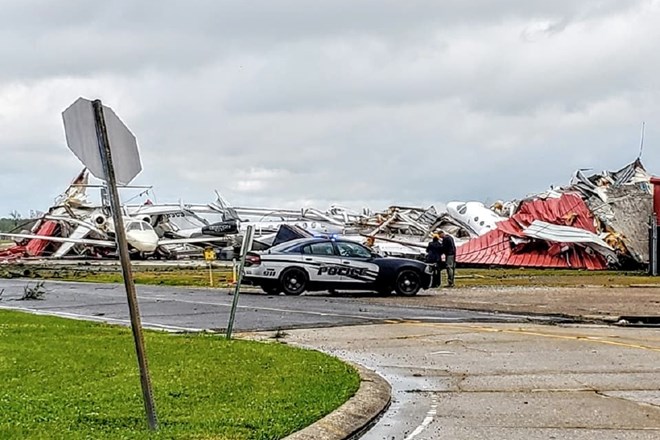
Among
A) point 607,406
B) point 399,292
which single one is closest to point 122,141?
point 607,406

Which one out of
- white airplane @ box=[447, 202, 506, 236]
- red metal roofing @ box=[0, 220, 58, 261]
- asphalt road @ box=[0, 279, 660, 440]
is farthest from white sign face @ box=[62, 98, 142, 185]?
red metal roofing @ box=[0, 220, 58, 261]

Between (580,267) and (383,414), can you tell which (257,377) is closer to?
(383,414)

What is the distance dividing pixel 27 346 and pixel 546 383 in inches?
257

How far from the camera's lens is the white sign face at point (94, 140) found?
698 cm

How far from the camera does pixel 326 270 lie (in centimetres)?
2552

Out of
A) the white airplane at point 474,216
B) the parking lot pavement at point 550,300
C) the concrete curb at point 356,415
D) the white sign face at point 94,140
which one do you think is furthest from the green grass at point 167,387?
the white airplane at point 474,216

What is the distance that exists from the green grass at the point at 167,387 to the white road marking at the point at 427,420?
2.66ft

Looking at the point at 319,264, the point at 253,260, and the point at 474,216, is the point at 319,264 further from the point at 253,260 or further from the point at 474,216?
the point at 474,216

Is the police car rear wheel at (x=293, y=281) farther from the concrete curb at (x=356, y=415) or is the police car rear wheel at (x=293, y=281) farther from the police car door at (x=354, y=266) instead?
the concrete curb at (x=356, y=415)

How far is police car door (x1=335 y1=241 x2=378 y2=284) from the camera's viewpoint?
25516 millimetres

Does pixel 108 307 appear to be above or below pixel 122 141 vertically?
below

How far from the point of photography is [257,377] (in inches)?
396

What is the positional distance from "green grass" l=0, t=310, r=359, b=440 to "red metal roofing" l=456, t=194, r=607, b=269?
3387cm

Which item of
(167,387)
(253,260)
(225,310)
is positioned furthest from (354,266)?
(167,387)
